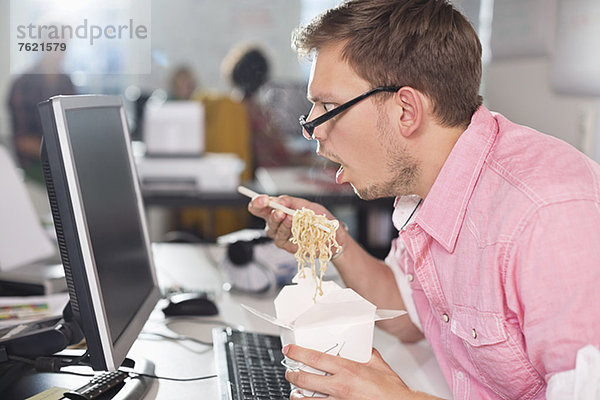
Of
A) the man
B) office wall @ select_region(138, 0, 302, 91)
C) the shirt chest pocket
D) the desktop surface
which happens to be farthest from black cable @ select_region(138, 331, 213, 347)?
office wall @ select_region(138, 0, 302, 91)

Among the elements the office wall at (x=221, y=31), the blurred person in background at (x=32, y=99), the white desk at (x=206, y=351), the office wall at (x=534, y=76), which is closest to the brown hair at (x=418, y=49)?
the white desk at (x=206, y=351)

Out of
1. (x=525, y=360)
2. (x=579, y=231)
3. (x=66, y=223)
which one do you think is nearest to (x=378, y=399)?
(x=525, y=360)

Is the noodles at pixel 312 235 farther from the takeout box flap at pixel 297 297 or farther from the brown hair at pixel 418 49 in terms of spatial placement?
the brown hair at pixel 418 49

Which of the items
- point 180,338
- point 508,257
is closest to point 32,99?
point 180,338

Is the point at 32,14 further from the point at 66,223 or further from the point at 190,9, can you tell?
the point at 190,9

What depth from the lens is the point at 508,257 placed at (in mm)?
943

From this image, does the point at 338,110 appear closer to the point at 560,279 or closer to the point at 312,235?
the point at 312,235

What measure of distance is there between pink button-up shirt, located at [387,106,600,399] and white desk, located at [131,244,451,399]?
8 centimetres

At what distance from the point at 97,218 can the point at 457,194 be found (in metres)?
0.59

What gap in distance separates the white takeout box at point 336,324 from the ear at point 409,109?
1.11 feet

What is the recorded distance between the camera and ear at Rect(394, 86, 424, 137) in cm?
111

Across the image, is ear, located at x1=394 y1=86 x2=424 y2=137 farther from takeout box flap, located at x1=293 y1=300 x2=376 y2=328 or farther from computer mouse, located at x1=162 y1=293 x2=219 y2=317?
computer mouse, located at x1=162 y1=293 x2=219 y2=317

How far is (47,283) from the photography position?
1542 millimetres

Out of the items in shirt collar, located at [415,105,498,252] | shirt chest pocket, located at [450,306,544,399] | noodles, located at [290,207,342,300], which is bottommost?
shirt chest pocket, located at [450,306,544,399]
